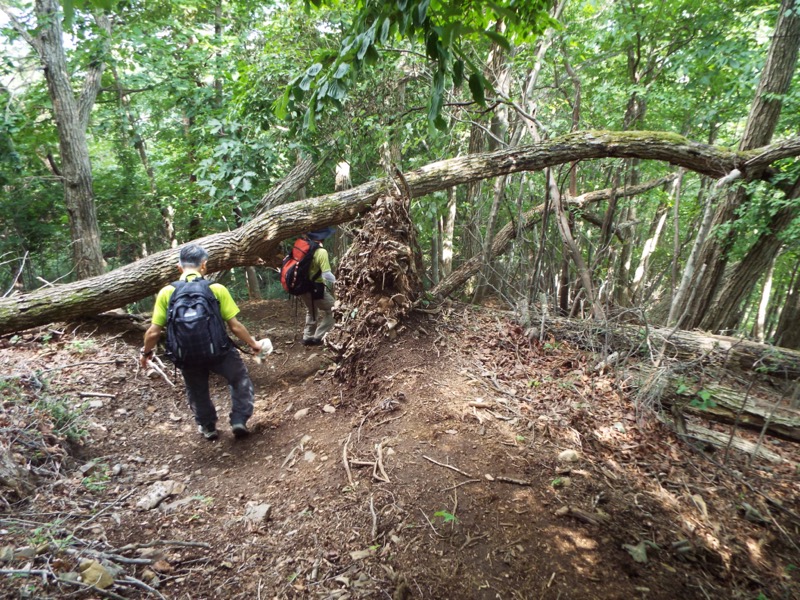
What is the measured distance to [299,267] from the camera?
231 inches

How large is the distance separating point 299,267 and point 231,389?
225 cm

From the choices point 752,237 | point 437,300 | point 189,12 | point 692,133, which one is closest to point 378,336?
point 437,300

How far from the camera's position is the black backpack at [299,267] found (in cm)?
579

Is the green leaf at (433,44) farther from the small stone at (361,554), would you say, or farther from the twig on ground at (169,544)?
the twig on ground at (169,544)

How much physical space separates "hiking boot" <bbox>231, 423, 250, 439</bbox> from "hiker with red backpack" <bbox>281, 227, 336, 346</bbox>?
2.18 metres

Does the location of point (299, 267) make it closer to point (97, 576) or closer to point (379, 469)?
point (379, 469)

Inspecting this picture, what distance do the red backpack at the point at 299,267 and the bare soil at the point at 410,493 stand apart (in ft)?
5.43

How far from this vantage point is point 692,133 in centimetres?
938

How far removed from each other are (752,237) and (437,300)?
14.9ft

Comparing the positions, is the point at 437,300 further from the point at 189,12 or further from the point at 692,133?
the point at 189,12

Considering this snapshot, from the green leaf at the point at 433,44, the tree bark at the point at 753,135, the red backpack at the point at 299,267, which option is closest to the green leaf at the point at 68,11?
the green leaf at the point at 433,44

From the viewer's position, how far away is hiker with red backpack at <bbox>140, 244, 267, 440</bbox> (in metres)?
3.61

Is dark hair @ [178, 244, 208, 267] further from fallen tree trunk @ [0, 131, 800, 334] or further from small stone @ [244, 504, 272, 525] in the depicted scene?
small stone @ [244, 504, 272, 525]

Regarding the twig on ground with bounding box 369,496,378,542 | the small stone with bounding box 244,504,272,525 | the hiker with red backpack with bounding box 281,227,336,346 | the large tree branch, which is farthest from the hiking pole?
the large tree branch
